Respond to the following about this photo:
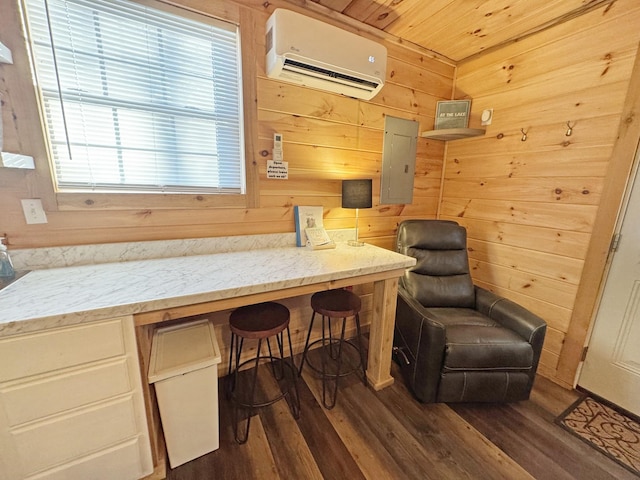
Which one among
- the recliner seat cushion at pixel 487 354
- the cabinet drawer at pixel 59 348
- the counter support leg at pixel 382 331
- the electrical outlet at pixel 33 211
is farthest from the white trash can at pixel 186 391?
the recliner seat cushion at pixel 487 354

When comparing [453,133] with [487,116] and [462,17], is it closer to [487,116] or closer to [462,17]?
[487,116]

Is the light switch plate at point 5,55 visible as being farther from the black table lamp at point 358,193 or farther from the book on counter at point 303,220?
the black table lamp at point 358,193

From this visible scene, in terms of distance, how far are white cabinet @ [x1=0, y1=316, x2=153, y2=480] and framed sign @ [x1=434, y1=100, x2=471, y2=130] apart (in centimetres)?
271

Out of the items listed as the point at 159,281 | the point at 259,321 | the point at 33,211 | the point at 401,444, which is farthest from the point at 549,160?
the point at 33,211

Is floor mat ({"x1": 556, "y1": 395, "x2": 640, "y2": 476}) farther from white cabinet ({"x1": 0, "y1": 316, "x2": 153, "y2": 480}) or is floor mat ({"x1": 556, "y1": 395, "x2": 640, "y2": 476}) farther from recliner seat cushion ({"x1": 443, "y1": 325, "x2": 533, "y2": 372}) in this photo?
white cabinet ({"x1": 0, "y1": 316, "x2": 153, "y2": 480})

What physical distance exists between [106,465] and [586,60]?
3.40 meters

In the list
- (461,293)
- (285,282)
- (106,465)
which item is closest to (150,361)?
(106,465)

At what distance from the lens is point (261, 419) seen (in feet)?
5.06

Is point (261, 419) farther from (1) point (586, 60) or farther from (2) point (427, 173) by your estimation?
(1) point (586, 60)

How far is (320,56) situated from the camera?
159 centimetres

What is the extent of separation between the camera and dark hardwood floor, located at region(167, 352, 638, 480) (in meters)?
1.27

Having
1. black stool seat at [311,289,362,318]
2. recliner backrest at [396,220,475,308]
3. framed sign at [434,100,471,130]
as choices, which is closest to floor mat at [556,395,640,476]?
recliner backrest at [396,220,475,308]

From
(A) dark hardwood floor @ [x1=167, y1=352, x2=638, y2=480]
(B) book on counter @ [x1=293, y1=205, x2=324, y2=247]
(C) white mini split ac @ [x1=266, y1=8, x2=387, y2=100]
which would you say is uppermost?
(C) white mini split ac @ [x1=266, y1=8, x2=387, y2=100]

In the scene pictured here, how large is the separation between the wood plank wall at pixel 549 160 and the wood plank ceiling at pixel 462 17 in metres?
0.09
